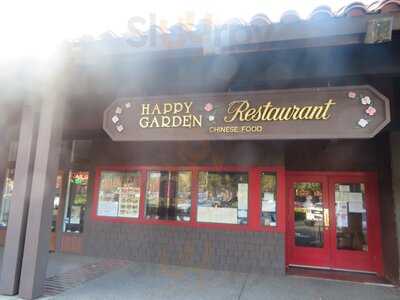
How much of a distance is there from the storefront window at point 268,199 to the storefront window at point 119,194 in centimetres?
271

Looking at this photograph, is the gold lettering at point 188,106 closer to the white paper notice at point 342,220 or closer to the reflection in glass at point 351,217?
the reflection in glass at point 351,217

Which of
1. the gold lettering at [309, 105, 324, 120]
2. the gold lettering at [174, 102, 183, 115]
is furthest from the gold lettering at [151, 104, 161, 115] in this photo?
the gold lettering at [309, 105, 324, 120]

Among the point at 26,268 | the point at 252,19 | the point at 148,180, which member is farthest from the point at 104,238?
the point at 252,19

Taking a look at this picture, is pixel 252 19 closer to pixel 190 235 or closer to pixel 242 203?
pixel 242 203

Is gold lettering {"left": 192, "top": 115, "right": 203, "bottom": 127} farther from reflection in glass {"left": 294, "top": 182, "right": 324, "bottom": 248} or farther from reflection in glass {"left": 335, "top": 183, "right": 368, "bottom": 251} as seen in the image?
reflection in glass {"left": 335, "top": 183, "right": 368, "bottom": 251}

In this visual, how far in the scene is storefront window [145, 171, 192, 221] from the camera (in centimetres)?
676

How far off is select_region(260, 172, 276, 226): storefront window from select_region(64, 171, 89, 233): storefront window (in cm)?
410

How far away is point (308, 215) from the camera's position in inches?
269

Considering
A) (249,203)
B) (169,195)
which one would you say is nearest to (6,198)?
(169,195)

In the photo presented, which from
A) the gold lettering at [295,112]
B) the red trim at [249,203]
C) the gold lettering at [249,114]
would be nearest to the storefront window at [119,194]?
the red trim at [249,203]

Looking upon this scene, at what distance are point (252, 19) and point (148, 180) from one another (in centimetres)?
485

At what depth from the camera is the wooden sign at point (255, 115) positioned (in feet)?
11.0

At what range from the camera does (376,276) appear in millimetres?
6062

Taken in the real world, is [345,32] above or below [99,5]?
below
